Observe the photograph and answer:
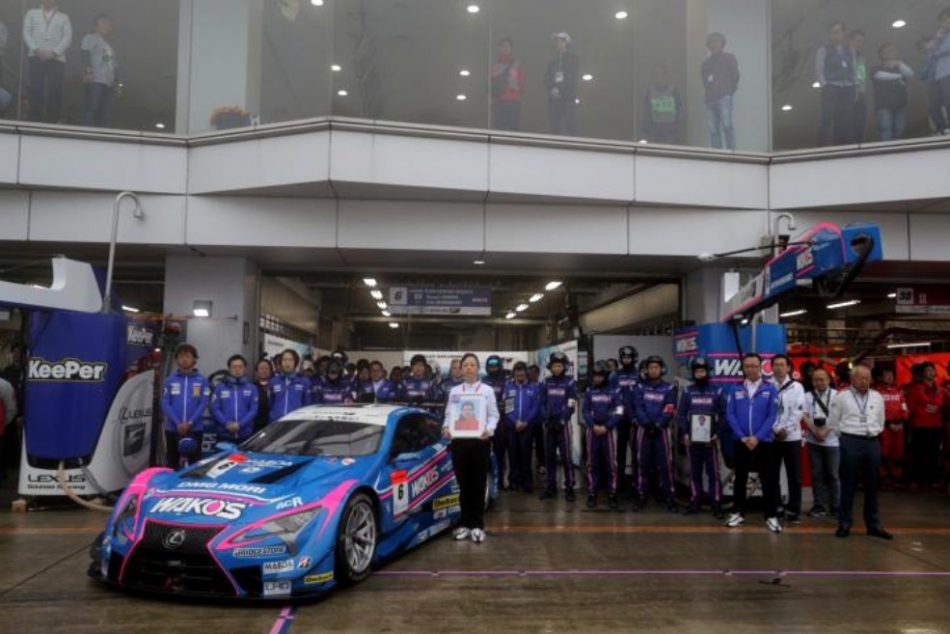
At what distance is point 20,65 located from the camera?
10.9 meters

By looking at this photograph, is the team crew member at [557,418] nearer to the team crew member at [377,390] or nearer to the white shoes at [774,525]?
the white shoes at [774,525]

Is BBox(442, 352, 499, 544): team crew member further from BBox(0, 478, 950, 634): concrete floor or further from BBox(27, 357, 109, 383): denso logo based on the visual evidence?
BBox(27, 357, 109, 383): denso logo

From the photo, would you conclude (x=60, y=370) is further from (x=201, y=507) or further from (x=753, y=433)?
(x=753, y=433)

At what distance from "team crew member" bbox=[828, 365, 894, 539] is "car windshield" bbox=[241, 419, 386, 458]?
490 centimetres

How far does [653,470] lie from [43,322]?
778 centimetres

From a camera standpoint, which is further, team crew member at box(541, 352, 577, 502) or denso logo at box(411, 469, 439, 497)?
team crew member at box(541, 352, 577, 502)

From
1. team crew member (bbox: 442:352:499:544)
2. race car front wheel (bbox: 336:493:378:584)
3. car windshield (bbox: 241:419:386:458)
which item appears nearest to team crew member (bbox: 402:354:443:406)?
team crew member (bbox: 442:352:499:544)

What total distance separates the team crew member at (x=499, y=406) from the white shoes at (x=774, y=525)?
12.4 feet

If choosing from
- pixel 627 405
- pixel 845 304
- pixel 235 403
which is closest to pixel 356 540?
pixel 235 403

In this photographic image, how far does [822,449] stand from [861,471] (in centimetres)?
129

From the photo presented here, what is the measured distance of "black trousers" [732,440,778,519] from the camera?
333 inches

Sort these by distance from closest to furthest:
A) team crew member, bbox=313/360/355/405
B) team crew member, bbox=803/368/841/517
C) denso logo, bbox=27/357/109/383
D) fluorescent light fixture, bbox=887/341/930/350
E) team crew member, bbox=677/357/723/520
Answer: denso logo, bbox=27/357/109/383 → team crew member, bbox=677/357/723/520 → team crew member, bbox=803/368/841/517 → team crew member, bbox=313/360/355/405 → fluorescent light fixture, bbox=887/341/930/350

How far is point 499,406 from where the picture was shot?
11398 mm

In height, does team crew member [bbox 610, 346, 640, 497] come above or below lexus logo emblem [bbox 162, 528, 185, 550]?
above
